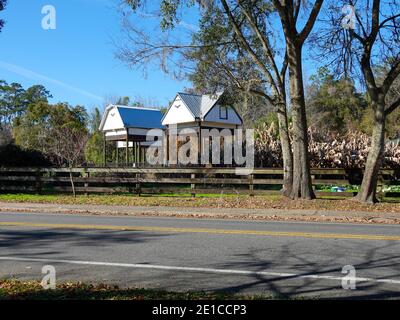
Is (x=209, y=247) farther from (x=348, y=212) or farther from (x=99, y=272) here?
(x=348, y=212)

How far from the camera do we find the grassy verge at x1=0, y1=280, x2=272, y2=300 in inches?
224

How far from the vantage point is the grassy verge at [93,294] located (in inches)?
224

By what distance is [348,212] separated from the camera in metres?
15.6

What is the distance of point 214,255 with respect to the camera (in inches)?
350

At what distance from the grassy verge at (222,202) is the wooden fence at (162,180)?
21.3 inches

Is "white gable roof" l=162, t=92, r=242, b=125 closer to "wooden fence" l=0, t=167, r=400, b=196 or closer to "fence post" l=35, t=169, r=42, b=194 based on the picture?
"wooden fence" l=0, t=167, r=400, b=196

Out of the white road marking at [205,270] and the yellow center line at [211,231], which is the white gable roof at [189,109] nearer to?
the yellow center line at [211,231]

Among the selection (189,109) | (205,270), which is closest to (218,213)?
(205,270)

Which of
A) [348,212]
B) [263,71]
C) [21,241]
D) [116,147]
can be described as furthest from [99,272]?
[116,147]

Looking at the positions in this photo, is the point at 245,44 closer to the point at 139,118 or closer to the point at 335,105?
the point at 139,118

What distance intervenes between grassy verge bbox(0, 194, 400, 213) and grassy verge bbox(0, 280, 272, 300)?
11.3 meters

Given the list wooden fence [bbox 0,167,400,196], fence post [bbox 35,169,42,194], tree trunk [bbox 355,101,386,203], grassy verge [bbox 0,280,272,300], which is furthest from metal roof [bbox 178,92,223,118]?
grassy verge [bbox 0,280,272,300]

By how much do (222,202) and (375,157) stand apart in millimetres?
5694

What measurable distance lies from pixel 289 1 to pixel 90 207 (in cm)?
1050
